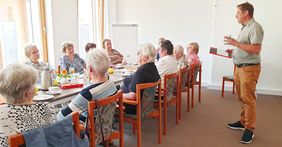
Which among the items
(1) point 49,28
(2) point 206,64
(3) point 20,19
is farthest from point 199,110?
(3) point 20,19

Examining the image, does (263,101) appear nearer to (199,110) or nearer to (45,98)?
(199,110)

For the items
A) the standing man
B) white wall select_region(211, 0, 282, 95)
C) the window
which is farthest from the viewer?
white wall select_region(211, 0, 282, 95)

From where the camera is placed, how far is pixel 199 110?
4.22 metres

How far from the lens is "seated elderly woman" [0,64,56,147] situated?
1434 millimetres

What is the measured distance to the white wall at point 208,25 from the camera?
5.25m

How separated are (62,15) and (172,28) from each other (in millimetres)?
2614

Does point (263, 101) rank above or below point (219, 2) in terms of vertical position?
below

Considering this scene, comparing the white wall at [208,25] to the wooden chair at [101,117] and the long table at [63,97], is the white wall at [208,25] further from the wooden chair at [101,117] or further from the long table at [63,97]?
the wooden chair at [101,117]

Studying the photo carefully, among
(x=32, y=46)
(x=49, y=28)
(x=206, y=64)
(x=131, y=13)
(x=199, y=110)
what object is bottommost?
(x=199, y=110)

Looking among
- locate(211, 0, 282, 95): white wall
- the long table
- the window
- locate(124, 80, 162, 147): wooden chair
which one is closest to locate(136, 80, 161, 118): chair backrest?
locate(124, 80, 162, 147): wooden chair

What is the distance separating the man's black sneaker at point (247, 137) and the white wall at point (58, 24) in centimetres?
342

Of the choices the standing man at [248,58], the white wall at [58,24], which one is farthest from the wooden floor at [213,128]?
the white wall at [58,24]

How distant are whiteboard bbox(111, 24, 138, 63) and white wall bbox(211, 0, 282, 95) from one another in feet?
6.06

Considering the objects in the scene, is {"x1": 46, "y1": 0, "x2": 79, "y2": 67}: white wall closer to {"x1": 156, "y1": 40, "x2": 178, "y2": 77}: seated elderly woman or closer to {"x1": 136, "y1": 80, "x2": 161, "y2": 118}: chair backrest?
{"x1": 156, "y1": 40, "x2": 178, "y2": 77}: seated elderly woman
